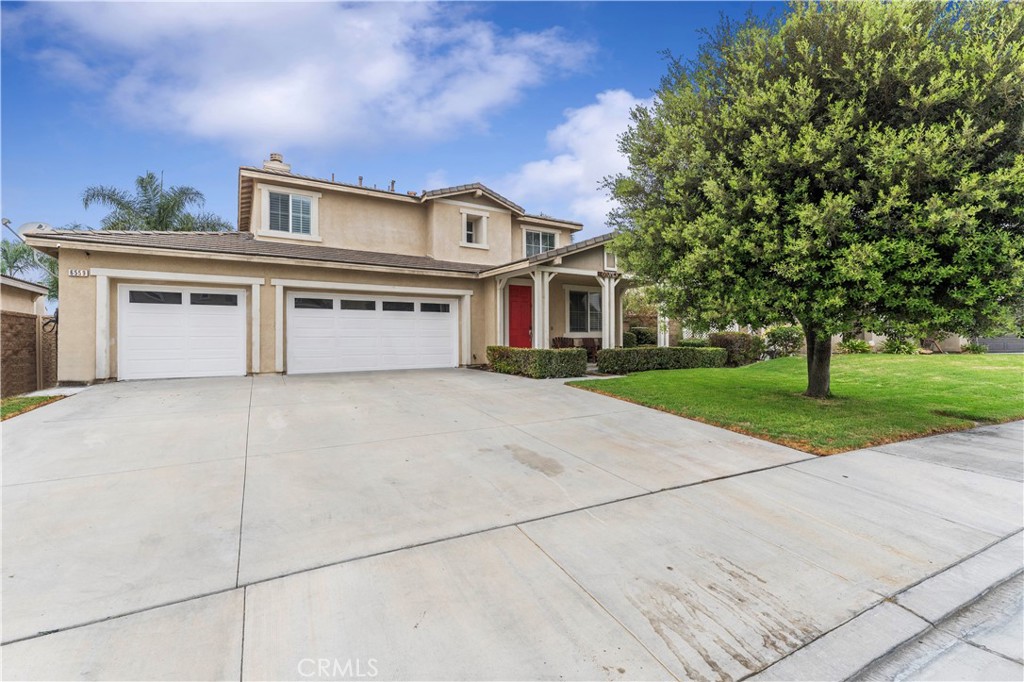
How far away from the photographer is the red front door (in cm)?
1448

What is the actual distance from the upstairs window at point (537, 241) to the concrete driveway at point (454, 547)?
1242 centimetres

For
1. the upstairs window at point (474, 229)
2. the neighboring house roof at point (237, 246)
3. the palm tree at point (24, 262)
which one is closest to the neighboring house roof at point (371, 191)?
the upstairs window at point (474, 229)

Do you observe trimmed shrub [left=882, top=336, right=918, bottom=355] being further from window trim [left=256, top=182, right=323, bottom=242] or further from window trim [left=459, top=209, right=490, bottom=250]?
window trim [left=256, top=182, right=323, bottom=242]

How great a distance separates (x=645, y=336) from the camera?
59.3 ft

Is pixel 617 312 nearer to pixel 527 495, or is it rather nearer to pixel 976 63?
pixel 976 63

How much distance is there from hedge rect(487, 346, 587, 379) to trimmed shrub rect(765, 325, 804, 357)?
30.5ft

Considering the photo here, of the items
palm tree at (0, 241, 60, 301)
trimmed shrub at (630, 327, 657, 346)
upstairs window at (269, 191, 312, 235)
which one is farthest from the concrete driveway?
palm tree at (0, 241, 60, 301)

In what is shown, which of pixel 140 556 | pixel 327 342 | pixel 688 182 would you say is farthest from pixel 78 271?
pixel 688 182

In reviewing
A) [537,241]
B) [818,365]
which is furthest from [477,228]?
[818,365]

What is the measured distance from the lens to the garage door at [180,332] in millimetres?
10070

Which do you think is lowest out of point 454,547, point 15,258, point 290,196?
point 454,547

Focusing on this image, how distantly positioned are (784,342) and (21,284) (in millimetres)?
24142

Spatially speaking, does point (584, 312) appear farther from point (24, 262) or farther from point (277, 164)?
point (24, 262)

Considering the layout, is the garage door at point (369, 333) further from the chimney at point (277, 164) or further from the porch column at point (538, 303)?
the chimney at point (277, 164)
